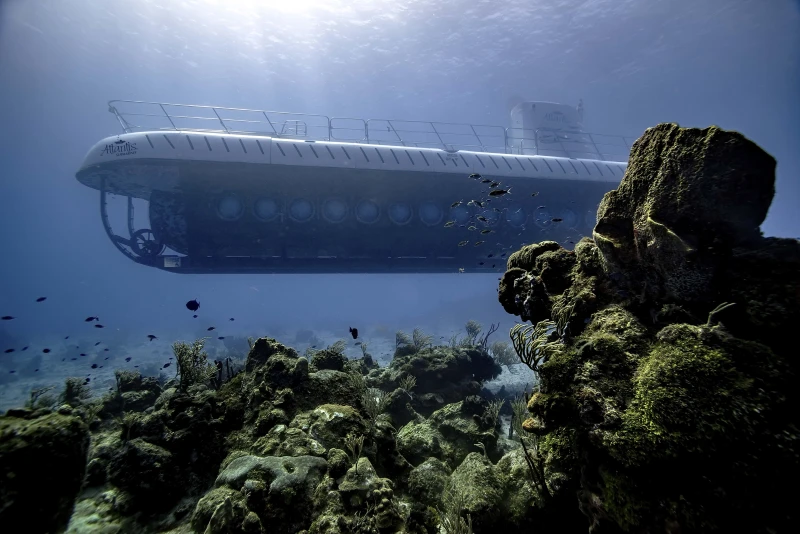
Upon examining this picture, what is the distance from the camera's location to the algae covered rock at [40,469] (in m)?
2.11

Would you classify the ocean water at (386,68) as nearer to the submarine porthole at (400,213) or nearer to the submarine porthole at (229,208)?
the submarine porthole at (400,213)

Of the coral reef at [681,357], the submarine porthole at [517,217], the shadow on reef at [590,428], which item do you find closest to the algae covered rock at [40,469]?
the shadow on reef at [590,428]

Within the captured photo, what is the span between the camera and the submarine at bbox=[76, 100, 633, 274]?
36.1ft

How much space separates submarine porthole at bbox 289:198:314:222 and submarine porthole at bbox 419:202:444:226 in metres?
4.42

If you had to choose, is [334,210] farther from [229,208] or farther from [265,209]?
[229,208]

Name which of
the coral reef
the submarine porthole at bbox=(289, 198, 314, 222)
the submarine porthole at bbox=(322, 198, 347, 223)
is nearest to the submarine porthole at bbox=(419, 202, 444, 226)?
the submarine porthole at bbox=(322, 198, 347, 223)

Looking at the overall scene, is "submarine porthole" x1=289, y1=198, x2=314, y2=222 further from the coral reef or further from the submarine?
the coral reef

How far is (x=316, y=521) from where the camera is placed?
246 cm

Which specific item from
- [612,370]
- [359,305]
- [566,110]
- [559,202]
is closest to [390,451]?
[612,370]

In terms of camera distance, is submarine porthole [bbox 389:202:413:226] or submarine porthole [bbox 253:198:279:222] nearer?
submarine porthole [bbox 253:198:279:222]

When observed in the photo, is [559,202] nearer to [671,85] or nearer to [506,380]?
[506,380]

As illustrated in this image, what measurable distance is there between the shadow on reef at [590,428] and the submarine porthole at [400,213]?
9.07m

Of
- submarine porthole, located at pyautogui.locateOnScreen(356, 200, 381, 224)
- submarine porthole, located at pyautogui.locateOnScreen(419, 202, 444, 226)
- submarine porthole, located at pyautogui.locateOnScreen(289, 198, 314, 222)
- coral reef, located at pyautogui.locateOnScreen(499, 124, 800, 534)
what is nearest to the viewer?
coral reef, located at pyautogui.locateOnScreen(499, 124, 800, 534)

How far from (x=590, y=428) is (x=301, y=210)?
38.3ft
